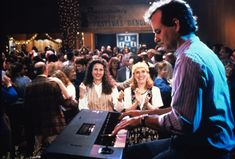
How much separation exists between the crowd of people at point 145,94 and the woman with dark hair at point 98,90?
0.02 m

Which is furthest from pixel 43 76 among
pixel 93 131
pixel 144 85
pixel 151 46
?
pixel 151 46

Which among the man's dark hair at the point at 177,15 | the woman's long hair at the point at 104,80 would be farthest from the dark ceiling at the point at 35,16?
the man's dark hair at the point at 177,15

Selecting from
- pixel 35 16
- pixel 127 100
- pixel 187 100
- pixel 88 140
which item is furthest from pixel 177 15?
pixel 35 16

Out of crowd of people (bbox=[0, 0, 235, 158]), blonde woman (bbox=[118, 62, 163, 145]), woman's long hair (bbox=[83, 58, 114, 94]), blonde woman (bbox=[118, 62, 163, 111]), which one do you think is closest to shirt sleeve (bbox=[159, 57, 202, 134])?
crowd of people (bbox=[0, 0, 235, 158])

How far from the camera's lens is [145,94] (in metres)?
5.33

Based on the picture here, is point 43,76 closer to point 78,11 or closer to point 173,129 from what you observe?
point 173,129

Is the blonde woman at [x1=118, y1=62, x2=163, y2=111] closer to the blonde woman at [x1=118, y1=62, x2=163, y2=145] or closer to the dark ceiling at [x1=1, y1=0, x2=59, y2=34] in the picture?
the blonde woman at [x1=118, y1=62, x2=163, y2=145]

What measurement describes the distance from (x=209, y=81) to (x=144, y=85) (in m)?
3.43

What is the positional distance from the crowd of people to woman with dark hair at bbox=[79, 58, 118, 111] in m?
0.02

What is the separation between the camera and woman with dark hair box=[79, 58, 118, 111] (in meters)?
5.44

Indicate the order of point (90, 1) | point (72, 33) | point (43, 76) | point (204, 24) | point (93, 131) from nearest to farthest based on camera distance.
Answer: point (93, 131), point (43, 76), point (72, 33), point (204, 24), point (90, 1)

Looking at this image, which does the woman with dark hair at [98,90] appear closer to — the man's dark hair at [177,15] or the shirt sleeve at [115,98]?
the shirt sleeve at [115,98]

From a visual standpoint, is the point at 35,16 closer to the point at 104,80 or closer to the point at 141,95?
the point at 104,80

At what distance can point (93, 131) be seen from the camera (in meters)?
2.50
